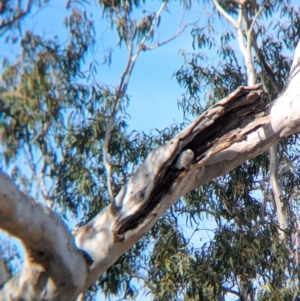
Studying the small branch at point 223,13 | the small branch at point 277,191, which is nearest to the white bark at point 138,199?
the small branch at point 277,191

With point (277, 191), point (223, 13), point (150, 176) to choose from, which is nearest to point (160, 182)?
point (150, 176)

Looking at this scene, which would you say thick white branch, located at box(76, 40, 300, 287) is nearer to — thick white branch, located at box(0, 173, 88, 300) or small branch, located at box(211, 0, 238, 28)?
thick white branch, located at box(0, 173, 88, 300)

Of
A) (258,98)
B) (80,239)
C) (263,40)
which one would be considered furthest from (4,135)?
(263,40)

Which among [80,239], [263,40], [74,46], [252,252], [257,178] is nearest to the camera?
[80,239]


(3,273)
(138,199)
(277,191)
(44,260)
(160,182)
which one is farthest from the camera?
(277,191)

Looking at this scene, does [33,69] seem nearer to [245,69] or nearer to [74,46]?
[74,46]

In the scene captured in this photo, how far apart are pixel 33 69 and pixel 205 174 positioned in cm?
138

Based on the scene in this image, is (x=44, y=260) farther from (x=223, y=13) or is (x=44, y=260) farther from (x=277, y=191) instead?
(x=223, y=13)

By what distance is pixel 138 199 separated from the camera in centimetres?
414

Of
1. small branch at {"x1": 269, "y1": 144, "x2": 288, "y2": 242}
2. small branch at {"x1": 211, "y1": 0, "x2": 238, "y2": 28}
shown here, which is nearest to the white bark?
small branch at {"x1": 269, "y1": 144, "x2": 288, "y2": 242}

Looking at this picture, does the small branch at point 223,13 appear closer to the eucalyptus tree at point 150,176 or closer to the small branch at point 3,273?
the eucalyptus tree at point 150,176

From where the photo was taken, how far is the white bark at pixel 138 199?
11.6ft

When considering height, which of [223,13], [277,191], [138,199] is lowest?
[138,199]

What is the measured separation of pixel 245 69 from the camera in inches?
335
